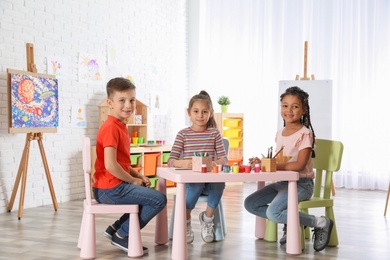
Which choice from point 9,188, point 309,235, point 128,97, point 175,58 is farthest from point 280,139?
point 175,58

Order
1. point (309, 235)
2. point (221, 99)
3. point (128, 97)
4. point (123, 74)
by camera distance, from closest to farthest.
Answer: point (128, 97) → point (309, 235) → point (123, 74) → point (221, 99)

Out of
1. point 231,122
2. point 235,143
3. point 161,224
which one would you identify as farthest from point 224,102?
point 161,224

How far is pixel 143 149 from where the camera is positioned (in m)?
6.26

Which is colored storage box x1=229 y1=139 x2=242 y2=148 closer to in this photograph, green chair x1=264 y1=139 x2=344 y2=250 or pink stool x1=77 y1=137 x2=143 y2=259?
green chair x1=264 y1=139 x2=344 y2=250

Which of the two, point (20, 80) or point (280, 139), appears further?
point (20, 80)

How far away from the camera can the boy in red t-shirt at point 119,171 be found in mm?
3121

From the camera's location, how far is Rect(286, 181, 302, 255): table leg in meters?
3.23

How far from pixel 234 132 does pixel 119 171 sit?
443 cm

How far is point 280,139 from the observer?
3.54m

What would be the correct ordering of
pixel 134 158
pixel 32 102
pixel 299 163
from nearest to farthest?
pixel 299 163, pixel 32 102, pixel 134 158

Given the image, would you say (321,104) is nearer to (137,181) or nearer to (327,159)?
(327,159)

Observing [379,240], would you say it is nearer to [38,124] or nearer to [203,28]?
[38,124]

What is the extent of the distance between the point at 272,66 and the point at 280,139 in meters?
4.21

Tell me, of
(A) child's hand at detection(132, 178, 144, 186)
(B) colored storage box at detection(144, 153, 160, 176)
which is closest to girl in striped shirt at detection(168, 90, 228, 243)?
(A) child's hand at detection(132, 178, 144, 186)
